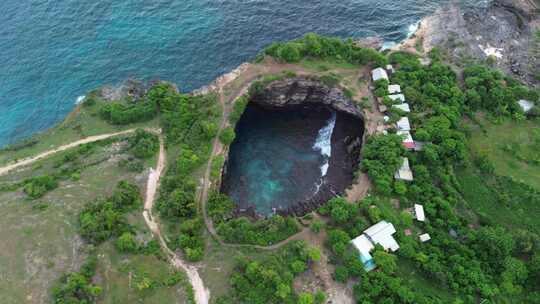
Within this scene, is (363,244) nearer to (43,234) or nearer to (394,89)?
(394,89)

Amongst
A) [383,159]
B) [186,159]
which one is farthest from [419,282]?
[186,159]

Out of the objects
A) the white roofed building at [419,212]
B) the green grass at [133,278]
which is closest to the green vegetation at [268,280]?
the green grass at [133,278]

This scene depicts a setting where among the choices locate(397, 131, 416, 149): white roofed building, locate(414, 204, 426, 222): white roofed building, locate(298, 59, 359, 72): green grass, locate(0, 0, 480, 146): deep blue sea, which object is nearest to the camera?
locate(414, 204, 426, 222): white roofed building

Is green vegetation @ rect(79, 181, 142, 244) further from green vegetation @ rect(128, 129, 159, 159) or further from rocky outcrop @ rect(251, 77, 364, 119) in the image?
rocky outcrop @ rect(251, 77, 364, 119)

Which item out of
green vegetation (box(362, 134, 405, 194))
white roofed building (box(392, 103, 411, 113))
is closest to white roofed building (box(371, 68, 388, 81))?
white roofed building (box(392, 103, 411, 113))

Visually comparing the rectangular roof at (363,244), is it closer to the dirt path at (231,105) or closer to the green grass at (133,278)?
the dirt path at (231,105)

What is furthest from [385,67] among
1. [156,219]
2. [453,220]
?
[156,219]

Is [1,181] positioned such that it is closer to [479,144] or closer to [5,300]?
[5,300]
